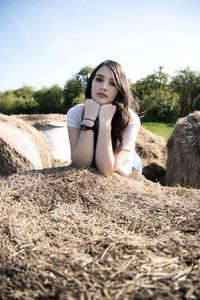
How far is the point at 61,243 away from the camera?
7.32 ft

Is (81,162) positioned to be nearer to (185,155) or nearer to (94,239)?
(94,239)

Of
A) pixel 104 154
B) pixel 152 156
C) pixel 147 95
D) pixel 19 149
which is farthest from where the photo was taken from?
pixel 147 95

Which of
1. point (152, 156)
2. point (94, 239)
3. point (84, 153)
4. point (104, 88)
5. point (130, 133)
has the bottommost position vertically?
point (152, 156)

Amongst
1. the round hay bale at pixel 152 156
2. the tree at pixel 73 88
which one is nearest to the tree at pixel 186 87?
the tree at pixel 73 88

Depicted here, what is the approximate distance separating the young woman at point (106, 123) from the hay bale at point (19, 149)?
2.62 m

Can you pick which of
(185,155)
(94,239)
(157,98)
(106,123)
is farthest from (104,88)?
(157,98)

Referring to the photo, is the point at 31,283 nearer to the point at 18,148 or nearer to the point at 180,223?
the point at 180,223

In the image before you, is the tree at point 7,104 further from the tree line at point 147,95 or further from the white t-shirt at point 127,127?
the white t-shirt at point 127,127

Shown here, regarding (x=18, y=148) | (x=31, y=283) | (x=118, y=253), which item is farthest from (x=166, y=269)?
(x=18, y=148)

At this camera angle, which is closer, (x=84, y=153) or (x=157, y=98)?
(x=84, y=153)

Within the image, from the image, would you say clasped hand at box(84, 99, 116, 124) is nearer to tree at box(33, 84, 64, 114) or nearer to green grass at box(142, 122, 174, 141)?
green grass at box(142, 122, 174, 141)

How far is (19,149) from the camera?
695 centimetres

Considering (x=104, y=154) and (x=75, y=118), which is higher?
(x=75, y=118)

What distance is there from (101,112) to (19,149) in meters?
3.11
